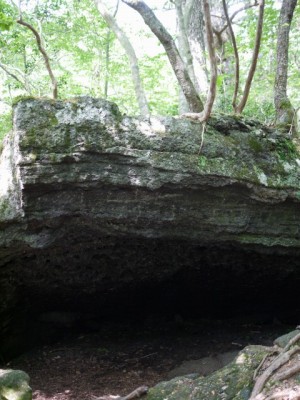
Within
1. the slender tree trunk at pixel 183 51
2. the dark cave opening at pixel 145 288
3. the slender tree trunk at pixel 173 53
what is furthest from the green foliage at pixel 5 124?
the slender tree trunk at pixel 173 53

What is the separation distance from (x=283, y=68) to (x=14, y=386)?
18.4ft

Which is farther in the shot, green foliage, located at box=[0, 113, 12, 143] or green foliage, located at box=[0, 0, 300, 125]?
green foliage, located at box=[0, 113, 12, 143]

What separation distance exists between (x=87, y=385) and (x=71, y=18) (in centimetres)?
1180

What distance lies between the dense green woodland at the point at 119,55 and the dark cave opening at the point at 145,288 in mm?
2418

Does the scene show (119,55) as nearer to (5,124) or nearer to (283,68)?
(5,124)

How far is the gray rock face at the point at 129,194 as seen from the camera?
452cm

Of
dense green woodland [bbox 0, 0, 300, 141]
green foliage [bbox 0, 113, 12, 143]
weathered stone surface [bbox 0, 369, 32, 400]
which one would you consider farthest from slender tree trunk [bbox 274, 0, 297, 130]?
green foliage [bbox 0, 113, 12, 143]

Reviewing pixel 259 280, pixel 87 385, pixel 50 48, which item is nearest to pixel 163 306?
pixel 259 280

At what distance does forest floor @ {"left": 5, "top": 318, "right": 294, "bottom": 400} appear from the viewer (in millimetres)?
5516

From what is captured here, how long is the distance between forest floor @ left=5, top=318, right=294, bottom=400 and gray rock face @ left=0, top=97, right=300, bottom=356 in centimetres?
97

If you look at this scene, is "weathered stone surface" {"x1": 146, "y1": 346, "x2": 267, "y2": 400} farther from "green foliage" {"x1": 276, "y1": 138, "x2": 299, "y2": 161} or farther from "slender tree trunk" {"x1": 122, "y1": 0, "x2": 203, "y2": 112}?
"slender tree trunk" {"x1": 122, "y1": 0, "x2": 203, "y2": 112}

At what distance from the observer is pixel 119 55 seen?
667 inches

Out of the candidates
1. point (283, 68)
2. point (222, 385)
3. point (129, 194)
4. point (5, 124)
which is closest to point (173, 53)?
point (283, 68)

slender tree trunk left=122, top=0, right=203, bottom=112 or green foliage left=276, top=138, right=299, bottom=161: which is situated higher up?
slender tree trunk left=122, top=0, right=203, bottom=112
